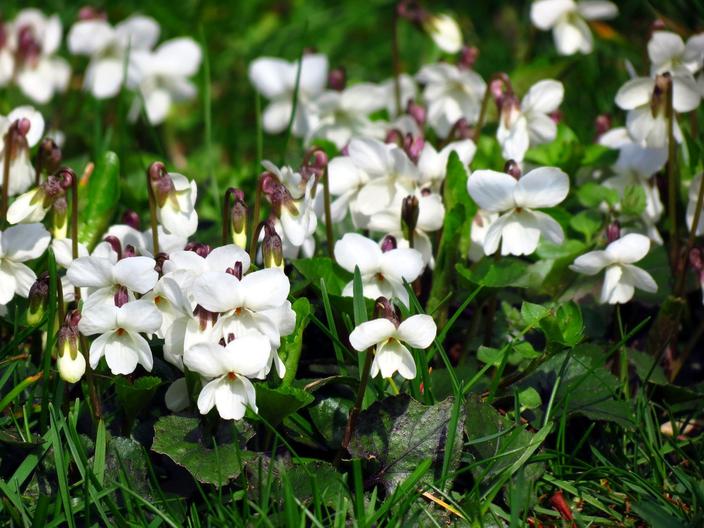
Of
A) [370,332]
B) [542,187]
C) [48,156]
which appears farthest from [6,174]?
[542,187]

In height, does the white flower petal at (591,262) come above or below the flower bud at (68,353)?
below

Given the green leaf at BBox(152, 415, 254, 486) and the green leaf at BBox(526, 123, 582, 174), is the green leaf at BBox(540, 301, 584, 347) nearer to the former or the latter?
the green leaf at BBox(152, 415, 254, 486)

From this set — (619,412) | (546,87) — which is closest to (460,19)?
(546,87)

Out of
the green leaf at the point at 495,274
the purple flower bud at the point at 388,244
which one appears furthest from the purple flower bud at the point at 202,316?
the green leaf at the point at 495,274

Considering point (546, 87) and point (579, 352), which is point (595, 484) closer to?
point (579, 352)

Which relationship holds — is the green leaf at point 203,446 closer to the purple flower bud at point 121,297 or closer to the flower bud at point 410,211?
the purple flower bud at point 121,297

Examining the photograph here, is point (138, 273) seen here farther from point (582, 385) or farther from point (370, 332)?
point (582, 385)

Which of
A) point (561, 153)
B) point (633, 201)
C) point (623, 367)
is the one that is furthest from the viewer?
point (561, 153)

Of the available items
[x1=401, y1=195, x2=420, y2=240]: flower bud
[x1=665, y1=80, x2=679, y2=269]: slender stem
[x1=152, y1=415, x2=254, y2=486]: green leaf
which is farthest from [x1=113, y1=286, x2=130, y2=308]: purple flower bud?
[x1=665, y1=80, x2=679, y2=269]: slender stem
